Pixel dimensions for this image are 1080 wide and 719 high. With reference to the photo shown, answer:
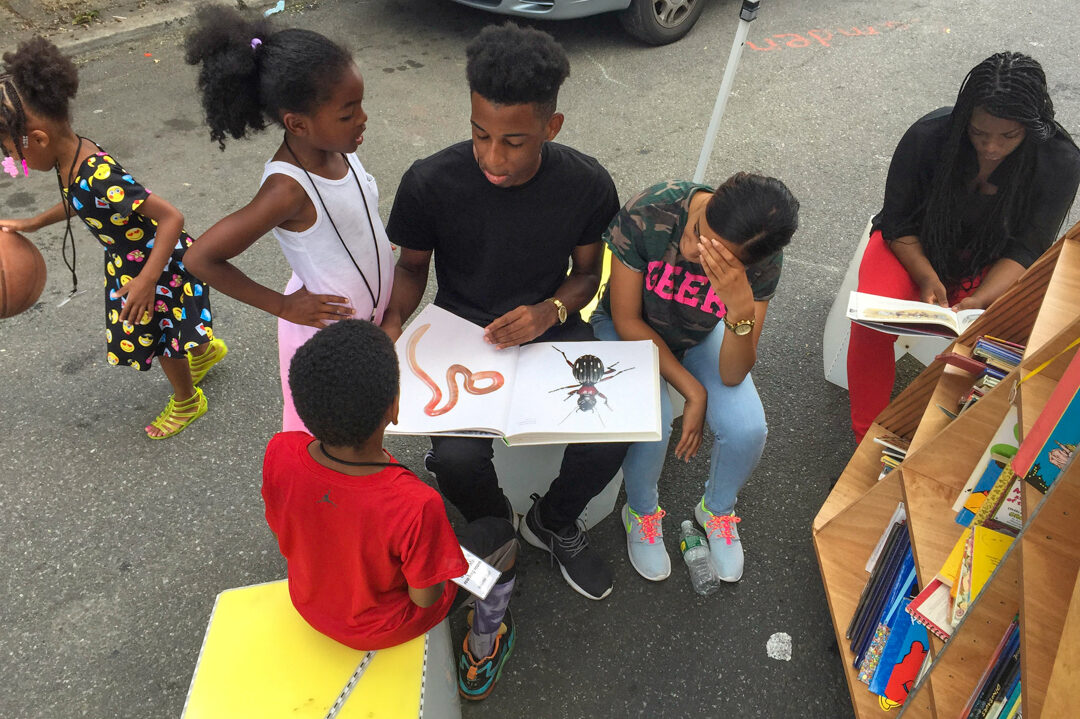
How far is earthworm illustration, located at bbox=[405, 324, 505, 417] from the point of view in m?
1.90

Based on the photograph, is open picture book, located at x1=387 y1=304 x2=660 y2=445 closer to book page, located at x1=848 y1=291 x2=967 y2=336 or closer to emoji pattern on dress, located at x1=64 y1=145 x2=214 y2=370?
book page, located at x1=848 y1=291 x2=967 y2=336

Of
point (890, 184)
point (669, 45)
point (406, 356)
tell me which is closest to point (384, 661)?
point (406, 356)

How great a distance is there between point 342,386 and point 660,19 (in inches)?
182

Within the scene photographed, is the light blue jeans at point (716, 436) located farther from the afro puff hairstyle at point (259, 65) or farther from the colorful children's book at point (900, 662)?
the afro puff hairstyle at point (259, 65)

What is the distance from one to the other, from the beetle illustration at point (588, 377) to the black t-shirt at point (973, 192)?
1.22 m

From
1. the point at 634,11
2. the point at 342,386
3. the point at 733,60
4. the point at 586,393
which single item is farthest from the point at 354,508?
the point at 634,11

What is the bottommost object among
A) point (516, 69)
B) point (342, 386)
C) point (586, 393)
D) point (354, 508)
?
point (586, 393)

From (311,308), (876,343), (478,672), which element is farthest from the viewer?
(876,343)

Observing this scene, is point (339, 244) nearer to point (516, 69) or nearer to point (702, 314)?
point (516, 69)

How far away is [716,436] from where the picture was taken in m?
2.20

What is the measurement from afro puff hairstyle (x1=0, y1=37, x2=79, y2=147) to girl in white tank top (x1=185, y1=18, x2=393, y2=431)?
541mm

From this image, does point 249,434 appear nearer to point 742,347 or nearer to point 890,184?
point 742,347

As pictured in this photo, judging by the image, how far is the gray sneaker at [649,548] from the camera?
7.67ft

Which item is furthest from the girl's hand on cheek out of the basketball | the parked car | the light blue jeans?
the parked car
